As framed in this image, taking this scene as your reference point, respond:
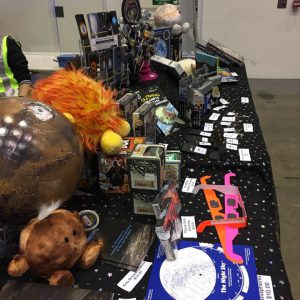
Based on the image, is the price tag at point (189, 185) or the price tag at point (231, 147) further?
the price tag at point (231, 147)

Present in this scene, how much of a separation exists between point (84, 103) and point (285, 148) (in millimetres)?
2126

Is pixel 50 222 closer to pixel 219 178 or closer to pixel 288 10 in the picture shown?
pixel 219 178

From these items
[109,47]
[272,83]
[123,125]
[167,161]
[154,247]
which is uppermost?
[109,47]

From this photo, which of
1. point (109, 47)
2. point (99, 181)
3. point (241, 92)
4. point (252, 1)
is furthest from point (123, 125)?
point (252, 1)

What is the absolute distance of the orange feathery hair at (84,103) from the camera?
1039 millimetres

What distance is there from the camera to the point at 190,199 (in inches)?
44.6

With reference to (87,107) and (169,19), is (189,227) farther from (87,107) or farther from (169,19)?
(169,19)

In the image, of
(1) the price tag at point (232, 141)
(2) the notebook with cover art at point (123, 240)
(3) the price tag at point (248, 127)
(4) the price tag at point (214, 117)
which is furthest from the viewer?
(4) the price tag at point (214, 117)

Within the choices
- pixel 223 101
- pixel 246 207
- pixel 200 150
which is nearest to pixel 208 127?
pixel 200 150

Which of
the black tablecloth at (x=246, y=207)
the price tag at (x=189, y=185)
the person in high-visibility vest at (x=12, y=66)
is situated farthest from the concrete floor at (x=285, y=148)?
the person in high-visibility vest at (x=12, y=66)

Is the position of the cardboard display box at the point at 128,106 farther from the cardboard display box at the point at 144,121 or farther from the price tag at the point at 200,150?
the price tag at the point at 200,150

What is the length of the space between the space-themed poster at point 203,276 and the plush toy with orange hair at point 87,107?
0.35 meters

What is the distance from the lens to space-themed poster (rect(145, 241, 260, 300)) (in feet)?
2.61

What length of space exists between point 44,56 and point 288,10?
280cm
